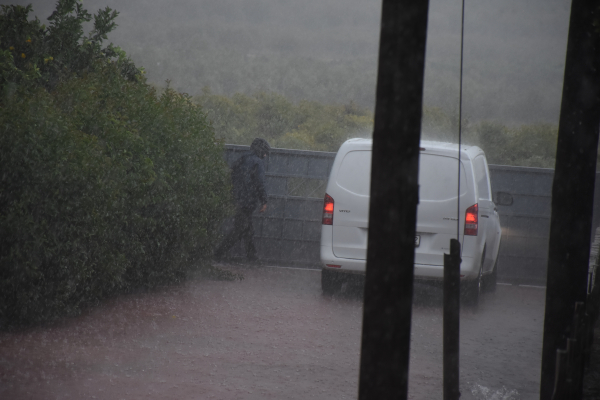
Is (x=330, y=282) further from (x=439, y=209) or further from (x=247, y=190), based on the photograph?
(x=247, y=190)

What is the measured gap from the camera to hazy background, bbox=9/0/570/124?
268ft

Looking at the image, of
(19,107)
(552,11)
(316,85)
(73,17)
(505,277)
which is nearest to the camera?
(19,107)

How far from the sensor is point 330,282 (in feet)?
34.0

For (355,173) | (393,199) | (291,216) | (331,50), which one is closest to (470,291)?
(355,173)

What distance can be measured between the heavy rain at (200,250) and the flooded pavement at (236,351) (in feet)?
0.09

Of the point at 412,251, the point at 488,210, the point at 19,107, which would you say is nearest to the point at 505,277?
the point at 488,210

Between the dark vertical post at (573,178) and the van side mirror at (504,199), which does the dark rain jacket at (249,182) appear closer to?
the van side mirror at (504,199)

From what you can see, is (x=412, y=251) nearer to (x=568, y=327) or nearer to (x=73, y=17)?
(x=568, y=327)

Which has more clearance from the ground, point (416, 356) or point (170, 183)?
point (170, 183)

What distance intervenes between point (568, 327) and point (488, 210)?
5550 mm

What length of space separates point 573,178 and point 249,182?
8.19 metres

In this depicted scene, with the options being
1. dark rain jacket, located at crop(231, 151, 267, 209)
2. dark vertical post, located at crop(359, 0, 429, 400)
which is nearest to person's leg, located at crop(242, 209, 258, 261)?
dark rain jacket, located at crop(231, 151, 267, 209)

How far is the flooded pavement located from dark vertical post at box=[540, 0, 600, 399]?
3.95 feet

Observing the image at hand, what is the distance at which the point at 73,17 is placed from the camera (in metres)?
11.9
